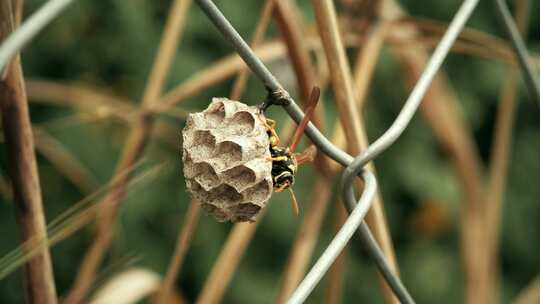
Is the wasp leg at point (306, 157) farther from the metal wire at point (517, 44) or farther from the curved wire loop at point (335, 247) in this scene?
the metal wire at point (517, 44)

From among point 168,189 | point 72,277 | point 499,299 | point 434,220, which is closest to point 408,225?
point 434,220

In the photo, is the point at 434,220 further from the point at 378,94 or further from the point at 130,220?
the point at 130,220

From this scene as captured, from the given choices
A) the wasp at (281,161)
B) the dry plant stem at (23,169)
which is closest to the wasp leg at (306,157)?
the wasp at (281,161)

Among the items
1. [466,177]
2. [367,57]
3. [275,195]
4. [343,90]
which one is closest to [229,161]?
[343,90]

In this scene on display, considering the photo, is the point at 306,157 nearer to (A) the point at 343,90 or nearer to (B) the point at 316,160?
(A) the point at 343,90

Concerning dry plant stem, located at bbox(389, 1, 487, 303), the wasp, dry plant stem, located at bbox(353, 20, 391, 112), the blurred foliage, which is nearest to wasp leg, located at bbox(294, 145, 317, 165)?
the wasp
